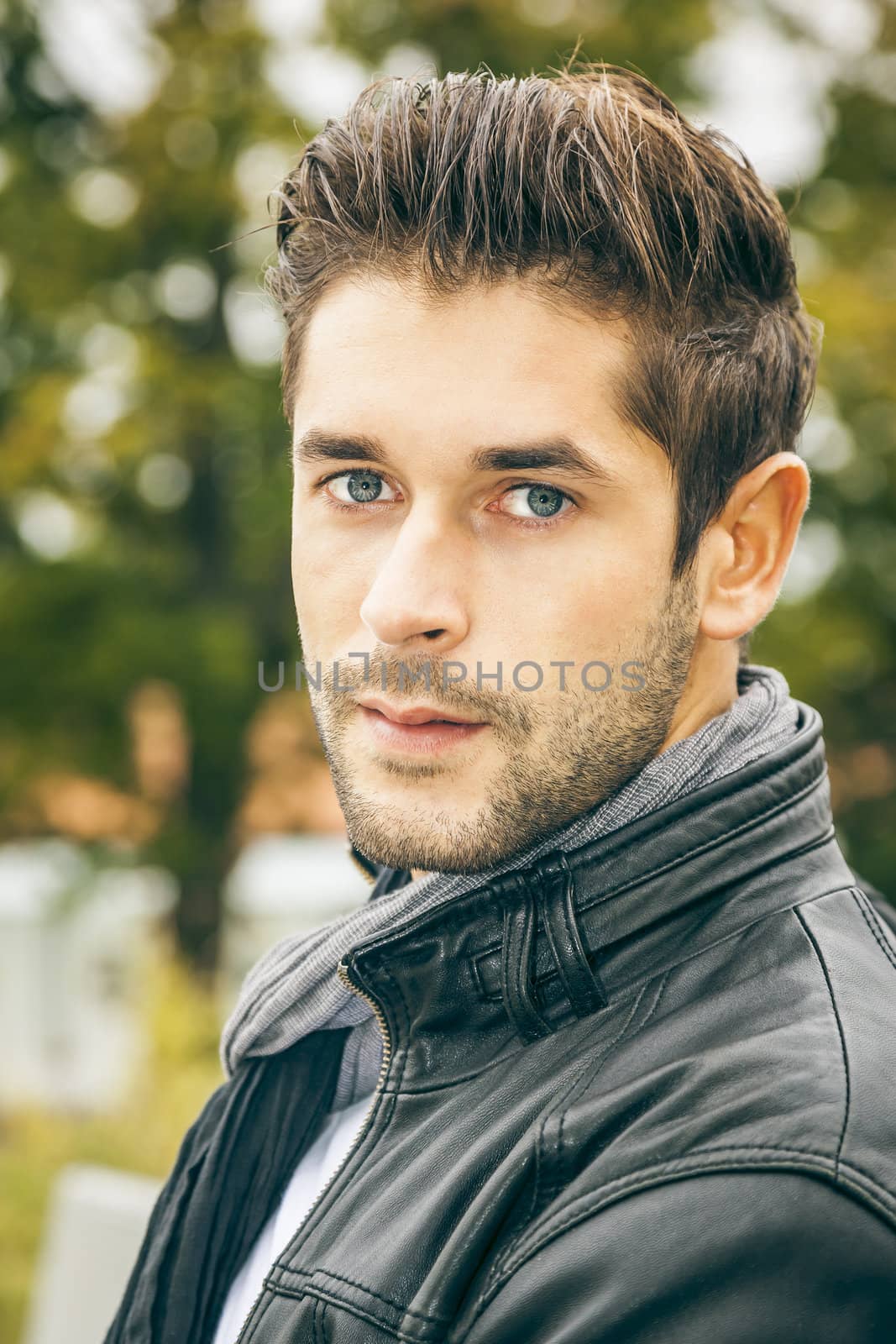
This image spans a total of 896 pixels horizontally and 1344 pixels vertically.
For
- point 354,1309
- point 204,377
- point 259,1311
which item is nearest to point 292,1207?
point 259,1311

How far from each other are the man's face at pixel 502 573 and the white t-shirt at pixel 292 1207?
503 millimetres

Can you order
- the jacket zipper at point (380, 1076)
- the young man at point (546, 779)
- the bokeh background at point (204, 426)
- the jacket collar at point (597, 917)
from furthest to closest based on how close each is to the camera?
the bokeh background at point (204, 426) → the jacket zipper at point (380, 1076) → the jacket collar at point (597, 917) → the young man at point (546, 779)

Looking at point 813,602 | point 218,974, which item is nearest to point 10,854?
point 218,974

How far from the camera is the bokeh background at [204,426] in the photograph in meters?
6.81

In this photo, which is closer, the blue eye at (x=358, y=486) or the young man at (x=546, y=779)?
the young man at (x=546, y=779)

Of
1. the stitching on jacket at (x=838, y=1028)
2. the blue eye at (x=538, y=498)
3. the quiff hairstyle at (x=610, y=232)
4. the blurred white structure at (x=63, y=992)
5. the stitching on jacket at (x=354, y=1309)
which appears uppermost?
the quiff hairstyle at (x=610, y=232)

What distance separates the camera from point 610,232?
163 centimetres

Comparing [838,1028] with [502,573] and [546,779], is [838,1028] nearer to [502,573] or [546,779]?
[546,779]

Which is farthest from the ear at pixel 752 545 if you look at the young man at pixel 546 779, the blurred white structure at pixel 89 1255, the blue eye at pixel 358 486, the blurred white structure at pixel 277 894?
the blurred white structure at pixel 277 894

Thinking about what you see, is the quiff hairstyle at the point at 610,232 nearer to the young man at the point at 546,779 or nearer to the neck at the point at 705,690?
the young man at the point at 546,779

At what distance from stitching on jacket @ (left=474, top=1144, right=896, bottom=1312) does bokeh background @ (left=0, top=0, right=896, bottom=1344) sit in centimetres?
503

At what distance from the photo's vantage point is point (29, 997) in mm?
9688

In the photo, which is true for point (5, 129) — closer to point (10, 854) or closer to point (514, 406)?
point (10, 854)

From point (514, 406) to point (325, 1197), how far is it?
0.98 m
